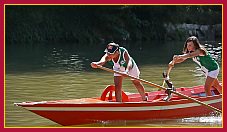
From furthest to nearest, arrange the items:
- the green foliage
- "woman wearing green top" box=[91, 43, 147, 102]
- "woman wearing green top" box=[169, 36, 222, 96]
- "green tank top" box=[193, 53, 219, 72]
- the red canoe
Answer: the green foliage
"green tank top" box=[193, 53, 219, 72]
"woman wearing green top" box=[169, 36, 222, 96]
"woman wearing green top" box=[91, 43, 147, 102]
the red canoe

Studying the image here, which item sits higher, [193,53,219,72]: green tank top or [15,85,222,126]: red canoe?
[193,53,219,72]: green tank top

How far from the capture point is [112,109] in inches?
416

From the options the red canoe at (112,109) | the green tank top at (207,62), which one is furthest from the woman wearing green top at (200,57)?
the red canoe at (112,109)

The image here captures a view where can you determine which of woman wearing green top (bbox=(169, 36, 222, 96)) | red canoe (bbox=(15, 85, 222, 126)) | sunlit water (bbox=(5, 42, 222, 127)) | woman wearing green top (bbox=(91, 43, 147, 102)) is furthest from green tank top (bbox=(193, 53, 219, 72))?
woman wearing green top (bbox=(91, 43, 147, 102))

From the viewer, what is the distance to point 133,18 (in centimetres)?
4459

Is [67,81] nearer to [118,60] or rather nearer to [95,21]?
[118,60]

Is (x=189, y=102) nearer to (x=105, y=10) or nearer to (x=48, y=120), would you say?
(x=48, y=120)

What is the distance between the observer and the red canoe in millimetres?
10219

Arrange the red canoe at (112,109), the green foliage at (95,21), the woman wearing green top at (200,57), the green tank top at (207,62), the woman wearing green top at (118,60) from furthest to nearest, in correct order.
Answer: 1. the green foliage at (95,21)
2. the green tank top at (207,62)
3. the woman wearing green top at (200,57)
4. the woman wearing green top at (118,60)
5. the red canoe at (112,109)

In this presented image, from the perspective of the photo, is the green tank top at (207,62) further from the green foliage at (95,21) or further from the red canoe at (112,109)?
the green foliage at (95,21)

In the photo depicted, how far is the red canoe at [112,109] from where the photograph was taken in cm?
1022

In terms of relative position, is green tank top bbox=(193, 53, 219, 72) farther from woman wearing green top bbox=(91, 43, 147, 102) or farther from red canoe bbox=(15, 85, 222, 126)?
woman wearing green top bbox=(91, 43, 147, 102)

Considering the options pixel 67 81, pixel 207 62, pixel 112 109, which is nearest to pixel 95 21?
pixel 67 81

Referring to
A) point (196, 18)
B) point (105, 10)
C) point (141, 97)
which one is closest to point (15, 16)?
point (105, 10)
